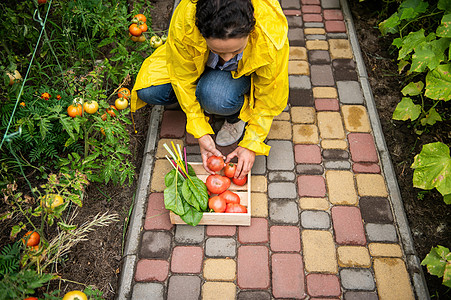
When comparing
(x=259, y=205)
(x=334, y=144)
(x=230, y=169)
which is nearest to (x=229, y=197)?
(x=230, y=169)

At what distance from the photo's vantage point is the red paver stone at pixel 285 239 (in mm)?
2639

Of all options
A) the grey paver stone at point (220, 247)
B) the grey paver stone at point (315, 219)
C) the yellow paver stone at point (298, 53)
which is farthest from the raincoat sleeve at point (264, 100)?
the yellow paver stone at point (298, 53)

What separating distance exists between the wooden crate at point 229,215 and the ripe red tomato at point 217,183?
0.17 meters

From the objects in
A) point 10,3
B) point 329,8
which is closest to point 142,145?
point 10,3

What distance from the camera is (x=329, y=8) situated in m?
4.19

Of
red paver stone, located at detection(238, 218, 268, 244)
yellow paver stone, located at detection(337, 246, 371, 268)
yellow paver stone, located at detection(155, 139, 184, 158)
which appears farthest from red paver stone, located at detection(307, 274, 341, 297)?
yellow paver stone, located at detection(155, 139, 184, 158)

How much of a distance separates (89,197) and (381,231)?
2.30 m

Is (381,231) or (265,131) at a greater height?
(265,131)

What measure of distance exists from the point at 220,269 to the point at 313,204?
90 centimetres

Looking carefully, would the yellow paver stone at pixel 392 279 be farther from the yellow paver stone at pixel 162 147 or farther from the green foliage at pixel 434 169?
the yellow paver stone at pixel 162 147

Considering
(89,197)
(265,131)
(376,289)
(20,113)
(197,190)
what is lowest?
(376,289)

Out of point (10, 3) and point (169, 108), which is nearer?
point (169, 108)

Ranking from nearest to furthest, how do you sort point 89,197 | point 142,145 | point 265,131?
point 265,131 < point 89,197 < point 142,145

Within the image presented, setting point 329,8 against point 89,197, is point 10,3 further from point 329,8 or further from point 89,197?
point 329,8
